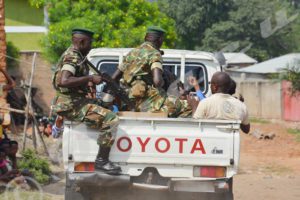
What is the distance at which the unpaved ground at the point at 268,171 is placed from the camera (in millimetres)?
10430

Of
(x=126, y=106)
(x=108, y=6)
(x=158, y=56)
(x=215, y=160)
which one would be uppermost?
(x=108, y=6)

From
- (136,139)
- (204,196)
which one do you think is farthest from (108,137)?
(204,196)

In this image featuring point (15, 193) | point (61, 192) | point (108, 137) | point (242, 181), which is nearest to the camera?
point (108, 137)

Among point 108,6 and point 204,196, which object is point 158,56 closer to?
point 204,196

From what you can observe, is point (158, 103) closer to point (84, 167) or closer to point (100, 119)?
point (100, 119)

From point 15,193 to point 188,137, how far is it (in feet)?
9.33

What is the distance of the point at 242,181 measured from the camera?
12.1 metres

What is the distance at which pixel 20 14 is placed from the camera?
26.4 metres

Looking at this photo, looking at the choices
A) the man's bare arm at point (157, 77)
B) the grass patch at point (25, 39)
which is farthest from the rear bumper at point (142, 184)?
the grass patch at point (25, 39)

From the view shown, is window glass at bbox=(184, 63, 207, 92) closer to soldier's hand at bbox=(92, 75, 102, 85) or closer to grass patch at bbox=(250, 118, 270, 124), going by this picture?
soldier's hand at bbox=(92, 75, 102, 85)

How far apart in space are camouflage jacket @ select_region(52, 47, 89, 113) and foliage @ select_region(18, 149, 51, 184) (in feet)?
10.9

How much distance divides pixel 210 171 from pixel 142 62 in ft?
4.53

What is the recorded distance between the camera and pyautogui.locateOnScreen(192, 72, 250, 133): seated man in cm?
705

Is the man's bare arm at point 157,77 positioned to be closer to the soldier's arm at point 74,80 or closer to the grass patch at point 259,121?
the soldier's arm at point 74,80
